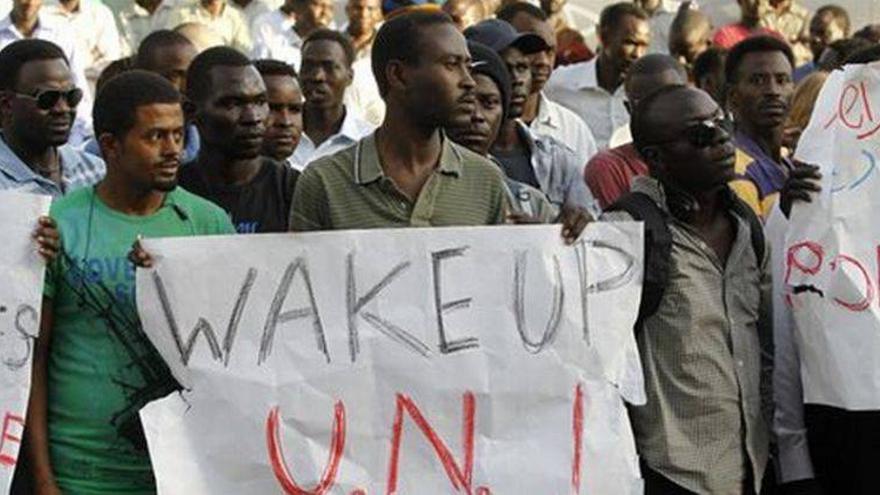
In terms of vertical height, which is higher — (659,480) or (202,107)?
(202,107)

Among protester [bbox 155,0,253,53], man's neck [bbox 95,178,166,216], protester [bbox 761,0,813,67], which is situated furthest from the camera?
protester [bbox 761,0,813,67]

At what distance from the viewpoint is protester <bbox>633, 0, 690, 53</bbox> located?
42.4 ft

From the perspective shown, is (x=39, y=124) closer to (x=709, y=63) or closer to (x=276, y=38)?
(x=709, y=63)

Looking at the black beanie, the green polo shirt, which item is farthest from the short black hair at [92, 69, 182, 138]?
the black beanie

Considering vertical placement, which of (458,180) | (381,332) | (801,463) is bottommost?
(801,463)

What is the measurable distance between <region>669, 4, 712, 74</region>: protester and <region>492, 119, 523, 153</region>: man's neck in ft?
12.8

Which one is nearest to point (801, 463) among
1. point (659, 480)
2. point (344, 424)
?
point (659, 480)

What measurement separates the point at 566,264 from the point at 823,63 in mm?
4889

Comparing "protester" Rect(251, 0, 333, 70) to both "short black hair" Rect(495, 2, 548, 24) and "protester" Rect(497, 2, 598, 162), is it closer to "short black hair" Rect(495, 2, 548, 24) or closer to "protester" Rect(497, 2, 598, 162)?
"short black hair" Rect(495, 2, 548, 24)

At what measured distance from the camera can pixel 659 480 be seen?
579 cm

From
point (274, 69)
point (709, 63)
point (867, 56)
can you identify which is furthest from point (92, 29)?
point (867, 56)

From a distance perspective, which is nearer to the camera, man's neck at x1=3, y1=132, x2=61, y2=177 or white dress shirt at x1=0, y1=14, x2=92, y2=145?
man's neck at x1=3, y1=132, x2=61, y2=177

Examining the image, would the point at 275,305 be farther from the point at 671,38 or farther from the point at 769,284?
the point at 671,38

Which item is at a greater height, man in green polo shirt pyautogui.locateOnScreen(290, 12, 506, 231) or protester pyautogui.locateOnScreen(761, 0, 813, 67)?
protester pyautogui.locateOnScreen(761, 0, 813, 67)
